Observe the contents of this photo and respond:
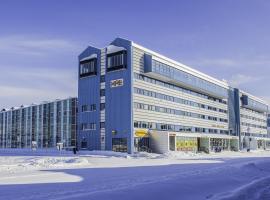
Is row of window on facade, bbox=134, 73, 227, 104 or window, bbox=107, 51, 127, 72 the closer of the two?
window, bbox=107, 51, 127, 72

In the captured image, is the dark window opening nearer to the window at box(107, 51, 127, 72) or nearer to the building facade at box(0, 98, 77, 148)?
the window at box(107, 51, 127, 72)

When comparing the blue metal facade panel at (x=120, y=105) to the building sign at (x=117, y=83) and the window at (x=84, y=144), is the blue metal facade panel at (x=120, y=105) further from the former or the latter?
the window at (x=84, y=144)

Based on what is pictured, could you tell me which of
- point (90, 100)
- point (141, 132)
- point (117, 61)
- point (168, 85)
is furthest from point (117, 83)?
point (168, 85)

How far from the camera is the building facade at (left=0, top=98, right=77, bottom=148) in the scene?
287ft

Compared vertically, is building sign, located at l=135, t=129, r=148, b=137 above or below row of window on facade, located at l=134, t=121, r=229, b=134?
below

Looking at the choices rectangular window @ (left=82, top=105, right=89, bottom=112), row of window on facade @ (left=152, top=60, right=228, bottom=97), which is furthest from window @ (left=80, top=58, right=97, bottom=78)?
row of window on facade @ (left=152, top=60, right=228, bottom=97)

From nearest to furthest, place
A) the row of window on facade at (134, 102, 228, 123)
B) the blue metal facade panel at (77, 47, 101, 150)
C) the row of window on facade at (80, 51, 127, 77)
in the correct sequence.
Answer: the row of window on facade at (80, 51, 127, 77)
the row of window on facade at (134, 102, 228, 123)
the blue metal facade panel at (77, 47, 101, 150)

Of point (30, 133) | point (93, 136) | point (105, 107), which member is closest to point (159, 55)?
point (105, 107)

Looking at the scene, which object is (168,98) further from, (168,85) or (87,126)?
(87,126)

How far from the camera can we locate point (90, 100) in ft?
241

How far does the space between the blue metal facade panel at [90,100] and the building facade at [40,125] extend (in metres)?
12.0

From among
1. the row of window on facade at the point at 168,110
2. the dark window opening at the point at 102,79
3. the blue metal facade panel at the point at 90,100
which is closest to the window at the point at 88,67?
the blue metal facade panel at the point at 90,100

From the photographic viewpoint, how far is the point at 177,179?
2311cm

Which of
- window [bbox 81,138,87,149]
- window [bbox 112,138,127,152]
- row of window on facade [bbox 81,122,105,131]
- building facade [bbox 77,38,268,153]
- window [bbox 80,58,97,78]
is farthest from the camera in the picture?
window [bbox 80,58,97,78]
